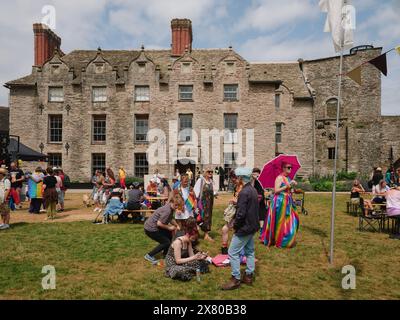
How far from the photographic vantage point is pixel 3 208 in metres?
9.80

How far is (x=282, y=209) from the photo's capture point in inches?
310

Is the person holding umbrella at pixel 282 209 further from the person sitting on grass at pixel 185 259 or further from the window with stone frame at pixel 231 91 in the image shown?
the window with stone frame at pixel 231 91

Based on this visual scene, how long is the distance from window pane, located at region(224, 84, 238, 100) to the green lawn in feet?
63.5

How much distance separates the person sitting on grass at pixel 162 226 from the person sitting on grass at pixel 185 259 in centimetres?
74

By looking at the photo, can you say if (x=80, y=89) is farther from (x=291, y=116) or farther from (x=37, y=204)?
(x=291, y=116)

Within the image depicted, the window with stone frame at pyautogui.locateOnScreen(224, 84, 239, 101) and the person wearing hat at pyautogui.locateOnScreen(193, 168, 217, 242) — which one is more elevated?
the window with stone frame at pyautogui.locateOnScreen(224, 84, 239, 101)

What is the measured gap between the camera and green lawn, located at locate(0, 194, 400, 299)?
17.1ft

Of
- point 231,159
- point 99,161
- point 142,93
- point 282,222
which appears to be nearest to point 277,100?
point 231,159

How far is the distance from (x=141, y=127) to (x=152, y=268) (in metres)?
22.8

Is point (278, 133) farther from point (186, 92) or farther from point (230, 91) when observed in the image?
point (186, 92)

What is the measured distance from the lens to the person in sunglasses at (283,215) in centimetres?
778

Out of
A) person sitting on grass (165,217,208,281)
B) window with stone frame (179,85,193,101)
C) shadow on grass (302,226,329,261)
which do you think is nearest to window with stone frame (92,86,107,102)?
window with stone frame (179,85,193,101)

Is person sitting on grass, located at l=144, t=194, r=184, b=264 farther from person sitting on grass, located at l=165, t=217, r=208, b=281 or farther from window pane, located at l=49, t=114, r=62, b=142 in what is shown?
window pane, located at l=49, t=114, r=62, b=142

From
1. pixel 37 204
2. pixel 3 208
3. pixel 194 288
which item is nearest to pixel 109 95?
pixel 37 204
